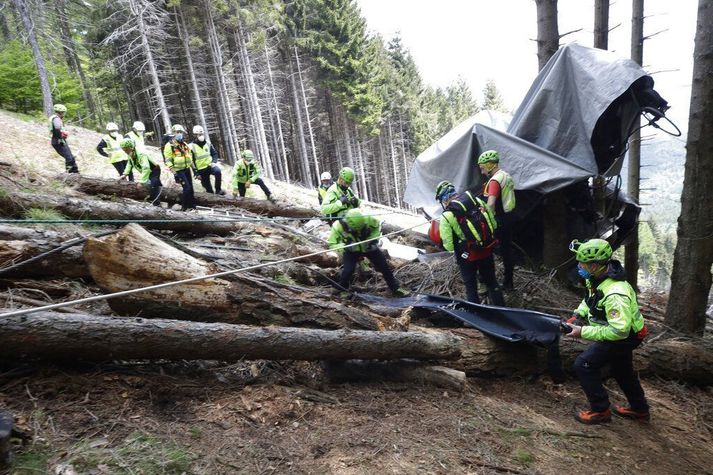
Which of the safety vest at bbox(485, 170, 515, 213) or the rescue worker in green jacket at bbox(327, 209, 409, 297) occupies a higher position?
the safety vest at bbox(485, 170, 515, 213)

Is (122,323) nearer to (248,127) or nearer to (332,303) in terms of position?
(332,303)

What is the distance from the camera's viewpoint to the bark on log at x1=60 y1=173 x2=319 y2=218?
784 cm

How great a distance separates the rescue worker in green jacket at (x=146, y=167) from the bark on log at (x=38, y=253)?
4058 mm

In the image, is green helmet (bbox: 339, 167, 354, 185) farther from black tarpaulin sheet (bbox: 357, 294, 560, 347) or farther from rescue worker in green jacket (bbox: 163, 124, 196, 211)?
rescue worker in green jacket (bbox: 163, 124, 196, 211)

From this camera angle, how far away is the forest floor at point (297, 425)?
7.39 ft

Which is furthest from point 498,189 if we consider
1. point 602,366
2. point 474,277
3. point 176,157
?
point 176,157

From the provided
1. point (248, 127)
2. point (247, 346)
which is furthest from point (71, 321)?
point (248, 127)

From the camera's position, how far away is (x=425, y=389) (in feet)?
12.0

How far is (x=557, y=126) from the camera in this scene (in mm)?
5570

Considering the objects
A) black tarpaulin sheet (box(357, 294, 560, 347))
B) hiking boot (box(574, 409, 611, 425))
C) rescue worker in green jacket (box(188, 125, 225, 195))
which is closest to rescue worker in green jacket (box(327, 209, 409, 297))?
black tarpaulin sheet (box(357, 294, 560, 347))

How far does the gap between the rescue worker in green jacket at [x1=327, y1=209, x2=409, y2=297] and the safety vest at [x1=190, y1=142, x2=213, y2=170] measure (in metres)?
5.12

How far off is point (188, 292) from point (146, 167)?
5727mm

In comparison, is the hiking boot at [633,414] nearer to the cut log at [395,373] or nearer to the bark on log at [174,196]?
the cut log at [395,373]

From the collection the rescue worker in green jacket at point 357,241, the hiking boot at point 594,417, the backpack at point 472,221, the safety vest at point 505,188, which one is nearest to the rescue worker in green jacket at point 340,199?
the rescue worker in green jacket at point 357,241
